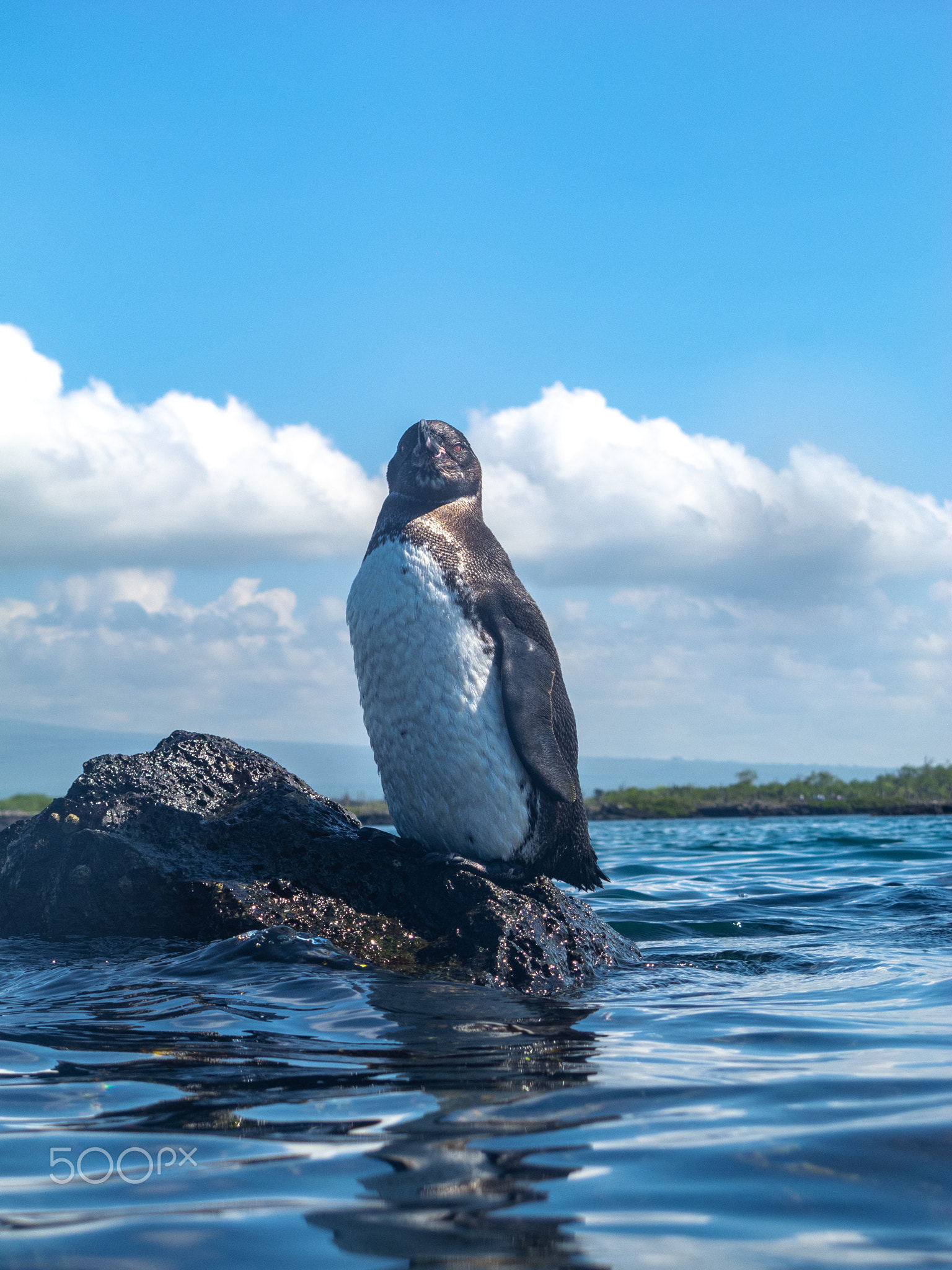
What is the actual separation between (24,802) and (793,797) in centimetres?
2620

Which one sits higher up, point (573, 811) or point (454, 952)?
point (573, 811)

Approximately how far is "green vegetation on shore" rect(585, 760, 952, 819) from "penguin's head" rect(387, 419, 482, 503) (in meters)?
27.2

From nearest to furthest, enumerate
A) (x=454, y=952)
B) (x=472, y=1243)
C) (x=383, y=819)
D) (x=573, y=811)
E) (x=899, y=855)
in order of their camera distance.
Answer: (x=472, y=1243), (x=454, y=952), (x=573, y=811), (x=899, y=855), (x=383, y=819)

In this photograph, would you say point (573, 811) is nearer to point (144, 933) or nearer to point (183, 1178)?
point (144, 933)

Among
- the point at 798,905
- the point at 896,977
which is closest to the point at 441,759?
the point at 896,977

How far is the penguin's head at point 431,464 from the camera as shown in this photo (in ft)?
18.7

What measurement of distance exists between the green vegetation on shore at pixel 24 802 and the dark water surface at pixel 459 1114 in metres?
32.4

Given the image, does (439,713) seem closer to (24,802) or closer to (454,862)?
(454,862)

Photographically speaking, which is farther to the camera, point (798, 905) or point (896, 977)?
point (798, 905)

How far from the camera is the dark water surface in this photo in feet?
6.36

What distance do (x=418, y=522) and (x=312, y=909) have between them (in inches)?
80.9

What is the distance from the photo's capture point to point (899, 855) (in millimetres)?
13422

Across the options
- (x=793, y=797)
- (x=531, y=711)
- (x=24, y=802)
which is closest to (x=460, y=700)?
(x=531, y=711)

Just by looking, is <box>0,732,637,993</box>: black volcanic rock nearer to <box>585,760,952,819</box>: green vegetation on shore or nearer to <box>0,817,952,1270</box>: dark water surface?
<box>0,817,952,1270</box>: dark water surface
